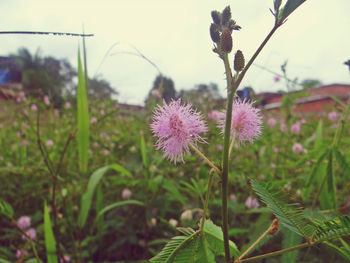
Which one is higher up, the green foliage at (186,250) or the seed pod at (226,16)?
the seed pod at (226,16)

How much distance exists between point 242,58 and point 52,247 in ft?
3.35

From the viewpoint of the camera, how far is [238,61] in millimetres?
464

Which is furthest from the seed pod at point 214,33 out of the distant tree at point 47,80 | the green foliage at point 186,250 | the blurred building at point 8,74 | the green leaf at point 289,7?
the distant tree at point 47,80

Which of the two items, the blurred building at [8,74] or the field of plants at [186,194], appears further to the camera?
the blurred building at [8,74]

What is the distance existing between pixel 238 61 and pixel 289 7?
12 centimetres

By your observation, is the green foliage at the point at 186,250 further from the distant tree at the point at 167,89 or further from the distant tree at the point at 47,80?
the distant tree at the point at 47,80

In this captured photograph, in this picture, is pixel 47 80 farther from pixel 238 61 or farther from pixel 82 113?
pixel 238 61

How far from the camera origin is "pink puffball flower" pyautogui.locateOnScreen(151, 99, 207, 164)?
22.5 inches

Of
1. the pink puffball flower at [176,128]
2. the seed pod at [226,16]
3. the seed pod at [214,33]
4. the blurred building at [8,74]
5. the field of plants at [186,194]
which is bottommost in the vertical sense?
the field of plants at [186,194]

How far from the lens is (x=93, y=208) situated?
78.7 inches

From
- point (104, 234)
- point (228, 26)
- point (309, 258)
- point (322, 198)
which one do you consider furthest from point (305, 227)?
point (104, 234)

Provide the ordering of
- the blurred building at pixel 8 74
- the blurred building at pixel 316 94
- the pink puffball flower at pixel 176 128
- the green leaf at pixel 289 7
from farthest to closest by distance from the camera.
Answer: the blurred building at pixel 316 94 < the blurred building at pixel 8 74 < the pink puffball flower at pixel 176 128 < the green leaf at pixel 289 7

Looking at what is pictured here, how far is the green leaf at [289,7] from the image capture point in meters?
0.44

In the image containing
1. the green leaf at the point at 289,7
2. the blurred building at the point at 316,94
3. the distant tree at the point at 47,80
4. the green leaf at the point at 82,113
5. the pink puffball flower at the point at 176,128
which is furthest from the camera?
the blurred building at the point at 316,94
